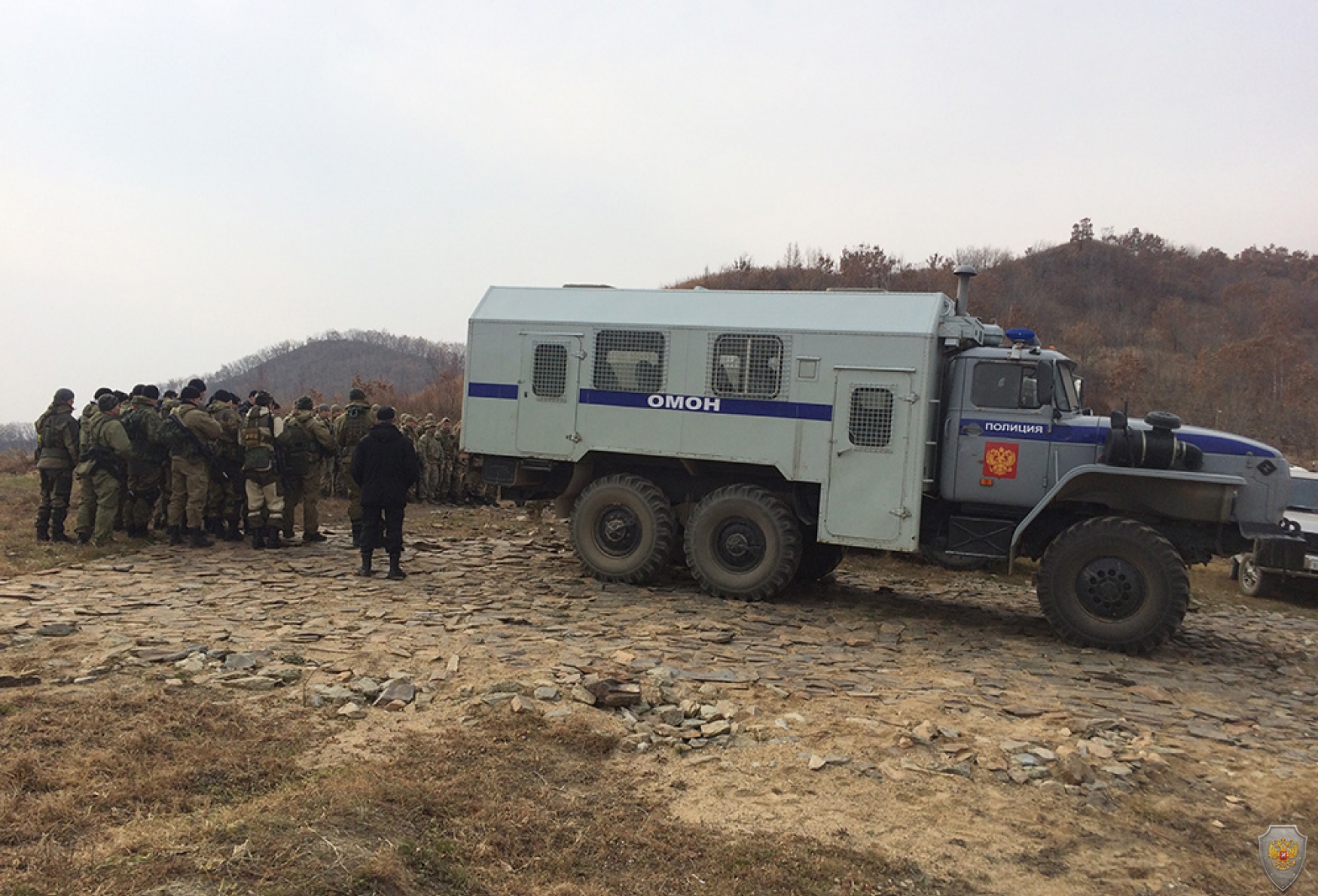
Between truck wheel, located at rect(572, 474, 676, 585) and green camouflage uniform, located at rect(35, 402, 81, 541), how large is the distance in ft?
20.1

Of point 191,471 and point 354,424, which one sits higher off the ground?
point 354,424

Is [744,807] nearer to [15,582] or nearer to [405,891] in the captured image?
[405,891]

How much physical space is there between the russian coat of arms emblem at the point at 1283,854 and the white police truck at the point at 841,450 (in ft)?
11.8

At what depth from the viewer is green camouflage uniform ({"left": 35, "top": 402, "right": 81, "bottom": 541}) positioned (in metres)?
10.7

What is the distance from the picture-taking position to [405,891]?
343 centimetres

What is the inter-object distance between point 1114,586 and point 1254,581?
18.9 ft

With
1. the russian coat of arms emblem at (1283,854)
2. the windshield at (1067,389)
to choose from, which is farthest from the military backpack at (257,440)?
the russian coat of arms emblem at (1283,854)

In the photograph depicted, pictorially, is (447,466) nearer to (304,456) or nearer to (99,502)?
(304,456)

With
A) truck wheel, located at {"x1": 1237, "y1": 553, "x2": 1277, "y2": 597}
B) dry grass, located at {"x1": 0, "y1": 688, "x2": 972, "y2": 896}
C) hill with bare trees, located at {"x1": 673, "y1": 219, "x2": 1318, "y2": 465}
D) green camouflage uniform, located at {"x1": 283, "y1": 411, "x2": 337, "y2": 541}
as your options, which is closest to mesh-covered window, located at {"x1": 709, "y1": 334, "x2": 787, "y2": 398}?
dry grass, located at {"x1": 0, "y1": 688, "x2": 972, "y2": 896}

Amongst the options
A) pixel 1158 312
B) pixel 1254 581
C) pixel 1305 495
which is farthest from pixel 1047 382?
pixel 1158 312

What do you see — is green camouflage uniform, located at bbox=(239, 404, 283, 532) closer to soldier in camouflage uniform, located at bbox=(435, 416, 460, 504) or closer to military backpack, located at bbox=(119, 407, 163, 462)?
military backpack, located at bbox=(119, 407, 163, 462)

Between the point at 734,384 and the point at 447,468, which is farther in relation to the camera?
the point at 447,468

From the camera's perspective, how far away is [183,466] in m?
10.7

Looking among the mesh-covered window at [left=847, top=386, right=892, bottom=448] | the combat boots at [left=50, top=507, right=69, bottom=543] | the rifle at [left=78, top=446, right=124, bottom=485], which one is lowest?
the combat boots at [left=50, top=507, right=69, bottom=543]
